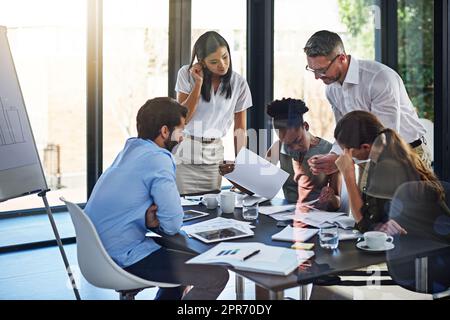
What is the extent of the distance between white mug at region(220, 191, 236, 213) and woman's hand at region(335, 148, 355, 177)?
1.60ft

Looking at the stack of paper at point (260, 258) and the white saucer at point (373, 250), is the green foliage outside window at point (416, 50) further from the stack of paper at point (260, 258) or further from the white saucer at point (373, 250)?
the stack of paper at point (260, 258)

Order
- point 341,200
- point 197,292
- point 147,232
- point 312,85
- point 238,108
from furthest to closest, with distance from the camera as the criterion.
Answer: point 312,85
point 238,108
point 341,200
point 147,232
point 197,292

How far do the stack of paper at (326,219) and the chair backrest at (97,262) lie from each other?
1.85ft

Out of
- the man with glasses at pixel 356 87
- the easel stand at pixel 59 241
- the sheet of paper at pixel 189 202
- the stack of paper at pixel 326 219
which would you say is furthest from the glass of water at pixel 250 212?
the easel stand at pixel 59 241

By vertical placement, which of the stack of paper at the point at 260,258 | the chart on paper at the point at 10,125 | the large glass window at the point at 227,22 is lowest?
the stack of paper at the point at 260,258

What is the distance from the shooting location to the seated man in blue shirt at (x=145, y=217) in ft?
6.26

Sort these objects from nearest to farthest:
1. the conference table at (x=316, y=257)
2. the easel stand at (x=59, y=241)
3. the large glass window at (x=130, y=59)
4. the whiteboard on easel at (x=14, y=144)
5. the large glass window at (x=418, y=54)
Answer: the conference table at (x=316, y=257) → the whiteboard on easel at (x=14, y=144) → the easel stand at (x=59, y=241) → the large glass window at (x=418, y=54) → the large glass window at (x=130, y=59)

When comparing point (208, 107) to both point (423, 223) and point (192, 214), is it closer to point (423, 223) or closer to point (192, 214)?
point (192, 214)

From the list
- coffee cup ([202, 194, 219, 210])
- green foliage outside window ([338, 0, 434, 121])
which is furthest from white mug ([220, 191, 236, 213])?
green foliage outside window ([338, 0, 434, 121])

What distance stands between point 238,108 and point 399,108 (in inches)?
43.5

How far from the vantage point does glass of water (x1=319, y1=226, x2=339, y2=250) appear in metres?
1.67

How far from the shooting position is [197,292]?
189 centimetres
